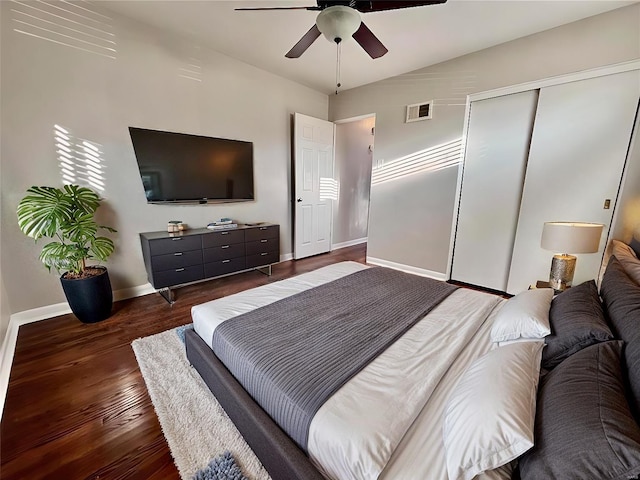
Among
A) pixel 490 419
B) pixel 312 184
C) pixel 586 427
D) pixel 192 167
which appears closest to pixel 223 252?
pixel 192 167

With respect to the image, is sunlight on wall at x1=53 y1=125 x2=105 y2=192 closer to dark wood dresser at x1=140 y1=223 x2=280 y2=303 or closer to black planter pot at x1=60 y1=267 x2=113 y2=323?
dark wood dresser at x1=140 y1=223 x2=280 y2=303

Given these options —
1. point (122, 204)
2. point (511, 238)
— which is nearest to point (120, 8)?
point (122, 204)

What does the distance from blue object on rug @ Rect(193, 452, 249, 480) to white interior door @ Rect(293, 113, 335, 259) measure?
3353 mm

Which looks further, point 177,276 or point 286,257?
point 286,257

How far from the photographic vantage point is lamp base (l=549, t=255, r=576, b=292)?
1.86 meters

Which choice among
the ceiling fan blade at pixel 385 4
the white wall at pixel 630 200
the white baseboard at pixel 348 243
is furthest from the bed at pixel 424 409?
the white baseboard at pixel 348 243

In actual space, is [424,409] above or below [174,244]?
below

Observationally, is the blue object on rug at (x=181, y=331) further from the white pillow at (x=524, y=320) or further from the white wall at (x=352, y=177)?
the white wall at (x=352, y=177)

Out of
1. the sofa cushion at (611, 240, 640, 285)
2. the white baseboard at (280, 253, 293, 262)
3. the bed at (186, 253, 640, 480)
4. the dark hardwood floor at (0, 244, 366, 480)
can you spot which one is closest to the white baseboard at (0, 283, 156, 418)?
the dark hardwood floor at (0, 244, 366, 480)

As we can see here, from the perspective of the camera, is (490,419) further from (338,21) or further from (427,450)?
(338,21)

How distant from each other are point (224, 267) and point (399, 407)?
272cm

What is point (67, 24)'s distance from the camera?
2.29 meters

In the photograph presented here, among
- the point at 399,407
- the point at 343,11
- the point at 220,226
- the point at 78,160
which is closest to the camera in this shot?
the point at 399,407

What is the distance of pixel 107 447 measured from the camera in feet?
4.22
